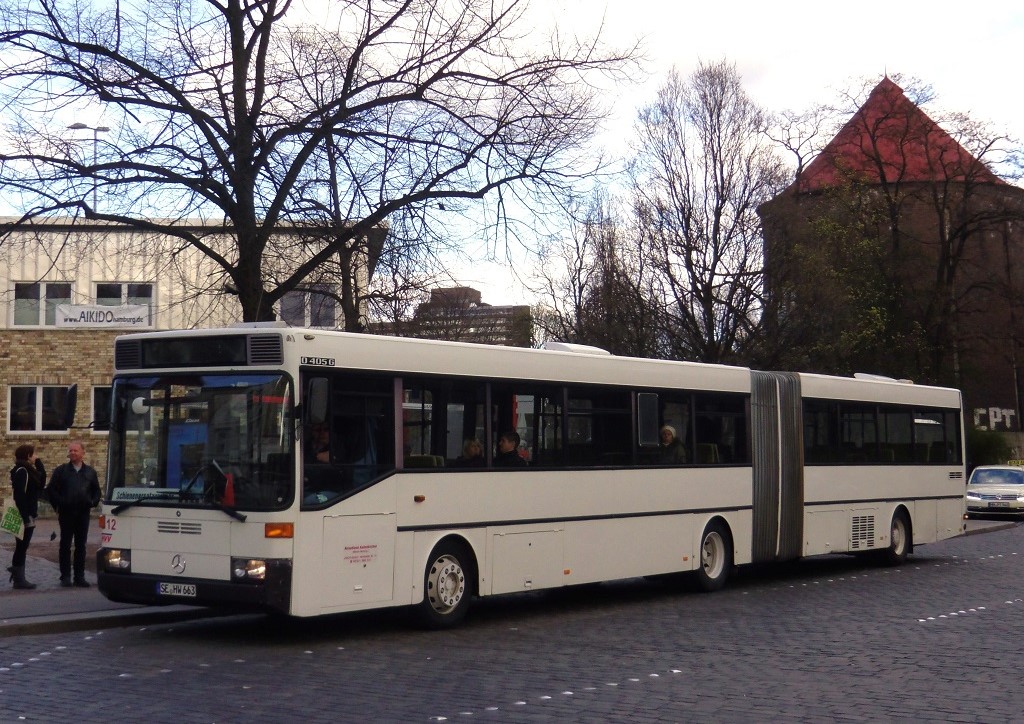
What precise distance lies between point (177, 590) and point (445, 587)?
2.70 metres

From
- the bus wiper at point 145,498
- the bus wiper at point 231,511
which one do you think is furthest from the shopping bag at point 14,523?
the bus wiper at point 231,511

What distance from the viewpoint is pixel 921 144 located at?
5162 cm

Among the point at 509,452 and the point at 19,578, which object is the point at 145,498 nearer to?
the point at 509,452

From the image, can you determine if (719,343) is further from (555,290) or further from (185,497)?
(185,497)

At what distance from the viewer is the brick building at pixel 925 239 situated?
1847 inches

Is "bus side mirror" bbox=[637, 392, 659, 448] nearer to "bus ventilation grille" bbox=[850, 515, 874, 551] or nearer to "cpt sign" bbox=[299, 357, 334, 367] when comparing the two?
"cpt sign" bbox=[299, 357, 334, 367]

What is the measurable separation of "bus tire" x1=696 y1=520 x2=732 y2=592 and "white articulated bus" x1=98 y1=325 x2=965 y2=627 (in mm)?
36

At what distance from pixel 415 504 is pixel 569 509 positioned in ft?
8.71

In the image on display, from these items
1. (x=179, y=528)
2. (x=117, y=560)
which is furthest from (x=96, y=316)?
(x=179, y=528)

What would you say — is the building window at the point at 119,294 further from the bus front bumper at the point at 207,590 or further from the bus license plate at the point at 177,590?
the bus license plate at the point at 177,590

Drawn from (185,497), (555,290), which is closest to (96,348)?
(555,290)

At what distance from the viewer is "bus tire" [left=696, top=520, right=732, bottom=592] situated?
17684 millimetres

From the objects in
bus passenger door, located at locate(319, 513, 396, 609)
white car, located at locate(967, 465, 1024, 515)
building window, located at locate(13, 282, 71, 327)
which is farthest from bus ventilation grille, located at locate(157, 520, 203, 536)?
white car, located at locate(967, 465, 1024, 515)

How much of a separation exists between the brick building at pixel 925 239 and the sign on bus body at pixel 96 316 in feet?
70.7
